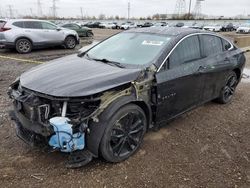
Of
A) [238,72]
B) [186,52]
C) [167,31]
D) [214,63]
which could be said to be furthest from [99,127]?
[238,72]

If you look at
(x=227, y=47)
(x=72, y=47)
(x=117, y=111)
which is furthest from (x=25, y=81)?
(x=72, y=47)

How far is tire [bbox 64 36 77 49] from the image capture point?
14313 millimetres

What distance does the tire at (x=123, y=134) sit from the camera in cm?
322

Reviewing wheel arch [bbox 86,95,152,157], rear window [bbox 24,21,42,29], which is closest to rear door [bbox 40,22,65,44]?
rear window [bbox 24,21,42,29]

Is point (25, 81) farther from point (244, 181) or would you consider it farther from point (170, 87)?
point (244, 181)

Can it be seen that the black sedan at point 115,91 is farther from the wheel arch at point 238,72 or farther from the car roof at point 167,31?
the wheel arch at point 238,72

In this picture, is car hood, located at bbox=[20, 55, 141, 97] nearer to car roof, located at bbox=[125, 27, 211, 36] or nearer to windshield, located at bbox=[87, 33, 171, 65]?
windshield, located at bbox=[87, 33, 171, 65]

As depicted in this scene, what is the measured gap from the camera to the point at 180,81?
4012 millimetres

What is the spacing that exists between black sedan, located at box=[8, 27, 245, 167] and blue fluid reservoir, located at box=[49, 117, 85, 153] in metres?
0.01

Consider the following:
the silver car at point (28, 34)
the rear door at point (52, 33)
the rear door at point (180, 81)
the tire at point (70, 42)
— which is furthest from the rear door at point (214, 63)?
the tire at point (70, 42)

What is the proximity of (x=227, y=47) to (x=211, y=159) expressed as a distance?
278 centimetres

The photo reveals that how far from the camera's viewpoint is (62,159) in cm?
353

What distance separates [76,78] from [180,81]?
161cm

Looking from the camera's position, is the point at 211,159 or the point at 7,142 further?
the point at 7,142
